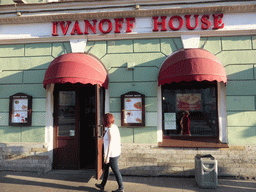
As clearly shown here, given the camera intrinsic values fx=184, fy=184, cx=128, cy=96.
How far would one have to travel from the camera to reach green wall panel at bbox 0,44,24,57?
229 inches

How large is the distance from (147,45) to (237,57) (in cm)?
256

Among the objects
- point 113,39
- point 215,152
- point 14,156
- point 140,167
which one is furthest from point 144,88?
point 14,156

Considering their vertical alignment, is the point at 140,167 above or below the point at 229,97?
below

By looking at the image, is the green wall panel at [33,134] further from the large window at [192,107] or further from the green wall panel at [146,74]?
the large window at [192,107]

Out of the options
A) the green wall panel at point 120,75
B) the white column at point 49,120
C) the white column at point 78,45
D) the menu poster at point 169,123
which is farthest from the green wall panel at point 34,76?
the menu poster at point 169,123

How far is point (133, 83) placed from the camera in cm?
538

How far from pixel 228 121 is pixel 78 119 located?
439 centimetres

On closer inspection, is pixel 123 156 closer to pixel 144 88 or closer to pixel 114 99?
pixel 114 99

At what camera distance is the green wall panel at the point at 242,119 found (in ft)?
16.4

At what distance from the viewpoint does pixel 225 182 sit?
4.58 metres

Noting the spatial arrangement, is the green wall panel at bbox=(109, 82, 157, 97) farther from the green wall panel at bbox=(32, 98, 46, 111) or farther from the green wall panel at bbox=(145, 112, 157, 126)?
the green wall panel at bbox=(32, 98, 46, 111)

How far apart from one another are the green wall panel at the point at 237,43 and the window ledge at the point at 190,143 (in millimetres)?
2697

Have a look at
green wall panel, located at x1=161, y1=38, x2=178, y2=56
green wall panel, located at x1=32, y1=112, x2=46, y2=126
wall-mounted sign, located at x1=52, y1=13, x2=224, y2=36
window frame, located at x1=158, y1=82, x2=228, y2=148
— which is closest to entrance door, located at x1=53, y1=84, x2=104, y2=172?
green wall panel, located at x1=32, y1=112, x2=46, y2=126

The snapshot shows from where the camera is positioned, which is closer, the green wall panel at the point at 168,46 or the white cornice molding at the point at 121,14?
the white cornice molding at the point at 121,14
